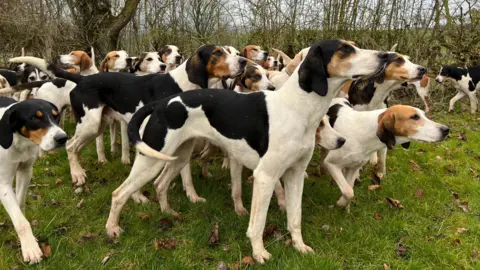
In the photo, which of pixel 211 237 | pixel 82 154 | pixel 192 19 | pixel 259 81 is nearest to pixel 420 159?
pixel 259 81

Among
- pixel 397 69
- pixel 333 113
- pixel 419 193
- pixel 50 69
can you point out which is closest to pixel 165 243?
pixel 333 113

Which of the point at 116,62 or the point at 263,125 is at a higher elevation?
the point at 263,125

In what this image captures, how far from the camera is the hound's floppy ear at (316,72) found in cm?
328

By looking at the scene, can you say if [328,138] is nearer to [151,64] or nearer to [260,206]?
[260,206]

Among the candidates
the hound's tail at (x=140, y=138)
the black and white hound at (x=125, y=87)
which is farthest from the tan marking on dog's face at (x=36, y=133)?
the black and white hound at (x=125, y=87)

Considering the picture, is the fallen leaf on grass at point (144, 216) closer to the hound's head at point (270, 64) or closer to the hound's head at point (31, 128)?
the hound's head at point (31, 128)

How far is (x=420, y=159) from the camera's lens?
6.84 metres

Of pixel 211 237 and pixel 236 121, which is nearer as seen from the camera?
pixel 236 121

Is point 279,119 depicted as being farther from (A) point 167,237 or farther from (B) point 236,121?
(A) point 167,237

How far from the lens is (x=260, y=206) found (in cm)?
358

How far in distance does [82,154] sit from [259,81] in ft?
11.0

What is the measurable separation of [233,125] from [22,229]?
1.98 meters

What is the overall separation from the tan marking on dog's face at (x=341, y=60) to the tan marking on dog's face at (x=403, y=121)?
151 cm

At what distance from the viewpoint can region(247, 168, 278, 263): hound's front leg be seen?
3539mm
